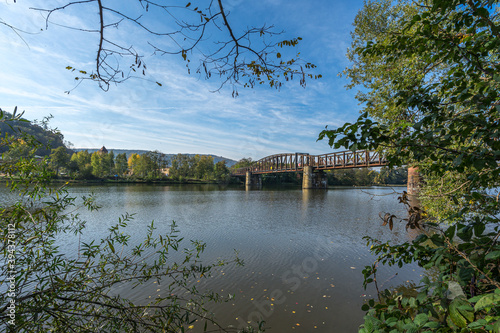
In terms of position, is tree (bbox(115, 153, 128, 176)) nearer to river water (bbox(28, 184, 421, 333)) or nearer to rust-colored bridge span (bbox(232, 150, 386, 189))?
rust-colored bridge span (bbox(232, 150, 386, 189))

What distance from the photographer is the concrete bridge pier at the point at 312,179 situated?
193ft

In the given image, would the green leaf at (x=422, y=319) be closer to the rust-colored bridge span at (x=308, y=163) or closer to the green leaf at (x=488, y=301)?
the green leaf at (x=488, y=301)

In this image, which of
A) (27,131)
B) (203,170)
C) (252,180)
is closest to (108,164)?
(203,170)

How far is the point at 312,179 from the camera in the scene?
59.5 meters

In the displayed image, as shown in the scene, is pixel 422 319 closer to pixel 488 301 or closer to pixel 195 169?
pixel 488 301

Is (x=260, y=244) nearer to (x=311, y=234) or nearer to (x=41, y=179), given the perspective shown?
(x=311, y=234)

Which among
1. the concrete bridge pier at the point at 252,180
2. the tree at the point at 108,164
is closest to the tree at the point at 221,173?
the concrete bridge pier at the point at 252,180

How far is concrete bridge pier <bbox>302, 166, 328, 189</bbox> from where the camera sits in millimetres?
58728

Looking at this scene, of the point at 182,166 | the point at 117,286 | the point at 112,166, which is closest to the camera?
the point at 117,286

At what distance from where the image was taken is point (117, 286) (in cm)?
609

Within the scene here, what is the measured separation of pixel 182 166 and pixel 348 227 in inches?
3107

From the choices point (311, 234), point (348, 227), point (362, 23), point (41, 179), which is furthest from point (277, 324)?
point (362, 23)

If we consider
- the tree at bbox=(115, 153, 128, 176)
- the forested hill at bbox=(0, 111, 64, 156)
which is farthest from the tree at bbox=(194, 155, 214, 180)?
the forested hill at bbox=(0, 111, 64, 156)

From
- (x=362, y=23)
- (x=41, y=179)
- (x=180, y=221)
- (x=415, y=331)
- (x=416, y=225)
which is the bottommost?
(x=180, y=221)
